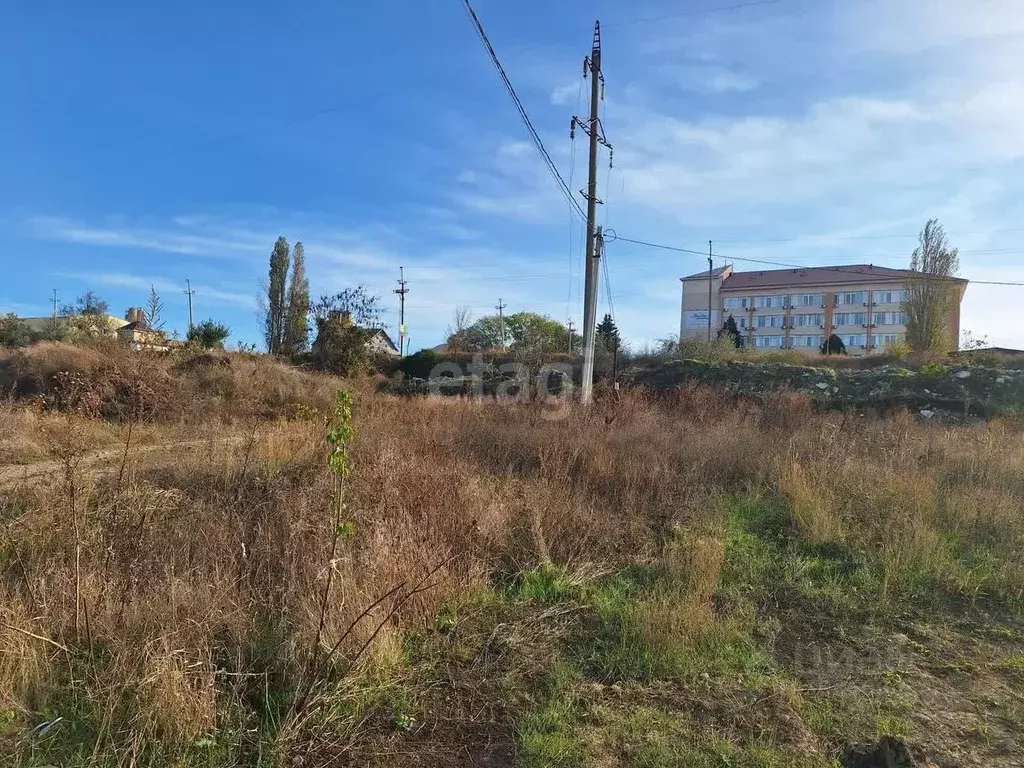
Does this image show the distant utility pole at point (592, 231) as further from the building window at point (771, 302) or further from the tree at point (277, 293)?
the building window at point (771, 302)

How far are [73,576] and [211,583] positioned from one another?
2.29ft

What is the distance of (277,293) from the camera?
133 ft

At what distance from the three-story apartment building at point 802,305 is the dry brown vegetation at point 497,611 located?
6250cm

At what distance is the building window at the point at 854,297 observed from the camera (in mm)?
66000

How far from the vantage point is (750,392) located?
14461 millimetres

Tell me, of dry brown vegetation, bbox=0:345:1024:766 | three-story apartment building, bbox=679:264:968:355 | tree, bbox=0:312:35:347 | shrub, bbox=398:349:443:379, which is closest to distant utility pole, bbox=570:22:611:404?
dry brown vegetation, bbox=0:345:1024:766

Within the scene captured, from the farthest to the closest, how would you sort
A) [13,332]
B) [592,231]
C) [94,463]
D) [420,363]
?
[420,363] < [13,332] < [592,231] < [94,463]

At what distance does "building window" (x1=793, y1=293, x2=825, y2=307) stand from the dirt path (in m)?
72.3

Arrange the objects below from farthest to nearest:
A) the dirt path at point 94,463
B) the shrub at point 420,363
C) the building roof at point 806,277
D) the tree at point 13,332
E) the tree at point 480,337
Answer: the building roof at point 806,277
the tree at point 480,337
the shrub at point 420,363
the tree at point 13,332
the dirt path at point 94,463

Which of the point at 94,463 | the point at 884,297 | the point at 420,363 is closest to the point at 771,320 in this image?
the point at 884,297

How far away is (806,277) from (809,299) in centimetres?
280

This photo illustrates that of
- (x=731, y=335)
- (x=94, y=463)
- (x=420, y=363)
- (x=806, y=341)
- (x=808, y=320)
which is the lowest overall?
(x=94, y=463)

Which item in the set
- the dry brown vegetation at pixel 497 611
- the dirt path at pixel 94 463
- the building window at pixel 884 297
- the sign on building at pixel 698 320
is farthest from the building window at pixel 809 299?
the dirt path at pixel 94 463

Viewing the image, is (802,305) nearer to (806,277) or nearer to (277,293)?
(806,277)
